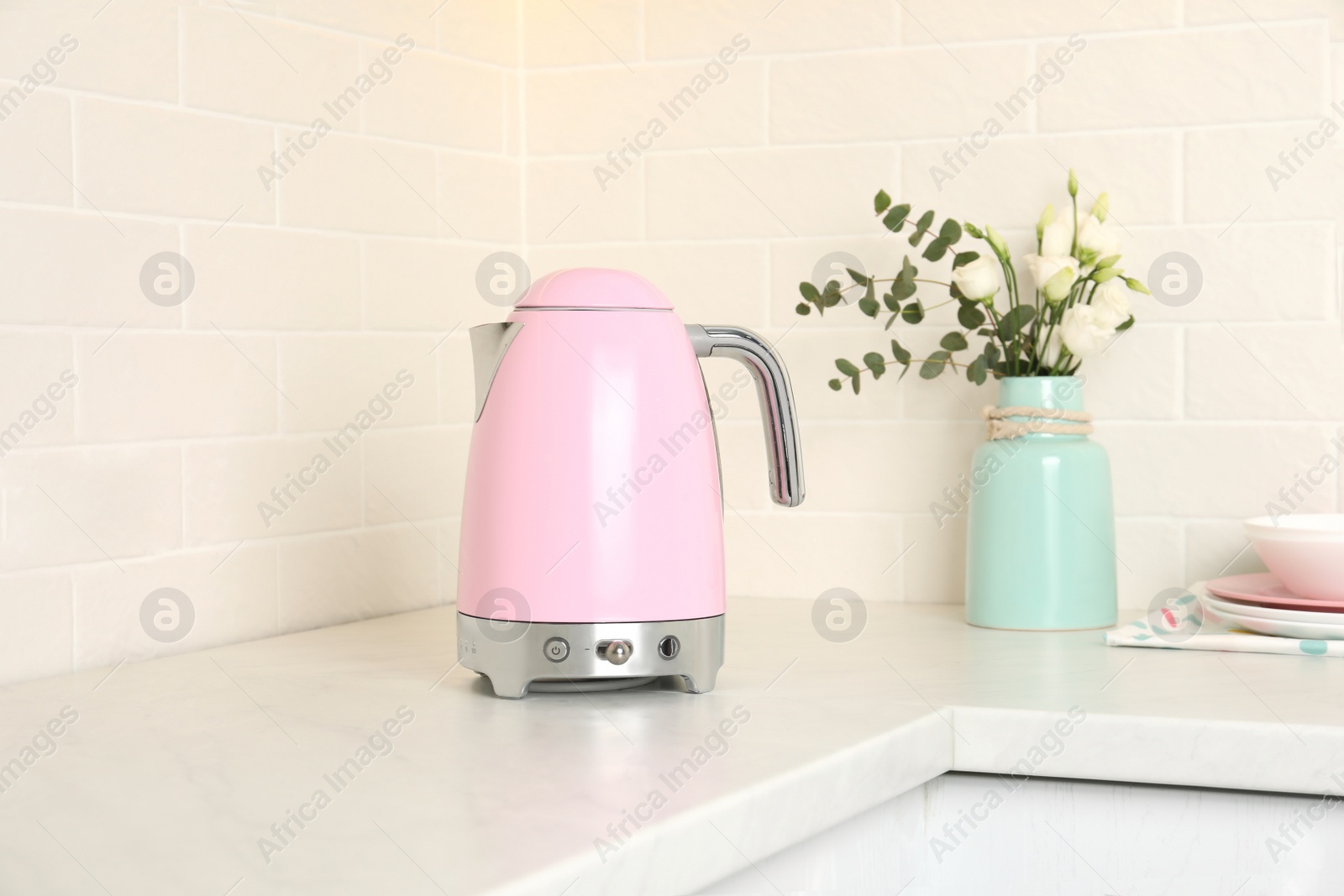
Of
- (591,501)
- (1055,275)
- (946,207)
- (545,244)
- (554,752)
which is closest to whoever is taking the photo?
(554,752)

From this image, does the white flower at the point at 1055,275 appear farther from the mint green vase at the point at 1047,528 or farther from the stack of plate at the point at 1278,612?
the stack of plate at the point at 1278,612

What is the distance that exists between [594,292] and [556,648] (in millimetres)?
225

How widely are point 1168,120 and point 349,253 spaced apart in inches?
28.7

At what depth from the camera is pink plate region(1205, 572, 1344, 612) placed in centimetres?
98

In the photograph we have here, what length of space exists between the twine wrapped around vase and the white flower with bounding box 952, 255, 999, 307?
0.32 feet

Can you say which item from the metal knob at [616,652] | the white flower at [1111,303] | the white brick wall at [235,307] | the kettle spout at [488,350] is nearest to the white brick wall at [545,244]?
the white brick wall at [235,307]

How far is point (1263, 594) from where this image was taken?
3.39 feet

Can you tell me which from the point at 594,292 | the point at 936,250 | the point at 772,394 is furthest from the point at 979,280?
the point at 594,292

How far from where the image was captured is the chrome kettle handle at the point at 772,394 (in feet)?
2.91

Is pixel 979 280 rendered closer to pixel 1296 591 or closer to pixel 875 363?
pixel 875 363

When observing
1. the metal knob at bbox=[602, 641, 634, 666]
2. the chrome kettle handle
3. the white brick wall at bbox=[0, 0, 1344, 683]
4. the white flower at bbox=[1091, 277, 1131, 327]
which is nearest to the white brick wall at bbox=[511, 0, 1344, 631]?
the white brick wall at bbox=[0, 0, 1344, 683]

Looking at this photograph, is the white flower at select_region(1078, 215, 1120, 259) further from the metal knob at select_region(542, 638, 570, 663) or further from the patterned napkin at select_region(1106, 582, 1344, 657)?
the metal knob at select_region(542, 638, 570, 663)

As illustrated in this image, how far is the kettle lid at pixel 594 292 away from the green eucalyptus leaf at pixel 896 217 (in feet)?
1.11

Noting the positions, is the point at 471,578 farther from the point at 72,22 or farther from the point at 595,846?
the point at 72,22
